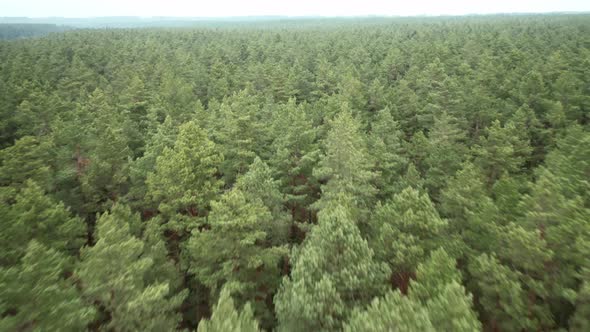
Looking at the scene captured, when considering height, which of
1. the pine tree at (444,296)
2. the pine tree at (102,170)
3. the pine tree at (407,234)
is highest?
the pine tree at (444,296)

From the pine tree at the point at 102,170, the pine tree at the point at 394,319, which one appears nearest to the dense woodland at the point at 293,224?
the pine tree at the point at 394,319

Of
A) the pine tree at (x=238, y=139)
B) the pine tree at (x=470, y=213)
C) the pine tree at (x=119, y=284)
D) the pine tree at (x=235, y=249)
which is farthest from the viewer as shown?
the pine tree at (x=238, y=139)

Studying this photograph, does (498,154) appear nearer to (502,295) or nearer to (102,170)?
(502,295)

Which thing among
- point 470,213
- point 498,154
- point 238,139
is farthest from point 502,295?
point 238,139

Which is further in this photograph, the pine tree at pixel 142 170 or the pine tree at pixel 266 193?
the pine tree at pixel 142 170

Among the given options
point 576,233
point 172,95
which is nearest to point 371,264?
point 576,233

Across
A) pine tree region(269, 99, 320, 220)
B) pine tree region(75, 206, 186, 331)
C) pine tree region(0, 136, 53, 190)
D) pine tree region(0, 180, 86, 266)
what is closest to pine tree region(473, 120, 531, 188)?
pine tree region(269, 99, 320, 220)

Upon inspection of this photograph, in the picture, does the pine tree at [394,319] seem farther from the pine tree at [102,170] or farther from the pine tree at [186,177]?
the pine tree at [102,170]
